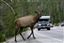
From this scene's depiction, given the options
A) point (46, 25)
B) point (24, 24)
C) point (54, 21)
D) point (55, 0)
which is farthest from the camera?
point (54, 21)

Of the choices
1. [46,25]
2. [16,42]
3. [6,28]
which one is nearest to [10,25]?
[6,28]

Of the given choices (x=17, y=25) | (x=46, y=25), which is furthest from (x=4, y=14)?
(x=46, y=25)

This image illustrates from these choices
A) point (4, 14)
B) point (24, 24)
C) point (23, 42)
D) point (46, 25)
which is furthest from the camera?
point (46, 25)

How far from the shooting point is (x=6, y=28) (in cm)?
2203

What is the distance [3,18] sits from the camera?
2197cm

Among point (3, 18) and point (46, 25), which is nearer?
point (3, 18)

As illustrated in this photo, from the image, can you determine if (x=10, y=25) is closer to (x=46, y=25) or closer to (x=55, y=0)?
(x=46, y=25)

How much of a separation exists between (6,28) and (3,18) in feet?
2.51

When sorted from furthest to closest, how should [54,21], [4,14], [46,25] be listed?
[54,21], [46,25], [4,14]

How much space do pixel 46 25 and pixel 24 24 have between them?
20.4 metres

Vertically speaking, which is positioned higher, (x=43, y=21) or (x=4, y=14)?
(x=4, y=14)

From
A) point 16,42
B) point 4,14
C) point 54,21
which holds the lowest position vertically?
point 54,21

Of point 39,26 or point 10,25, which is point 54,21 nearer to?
point 39,26

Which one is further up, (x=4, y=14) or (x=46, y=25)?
(x=4, y=14)
